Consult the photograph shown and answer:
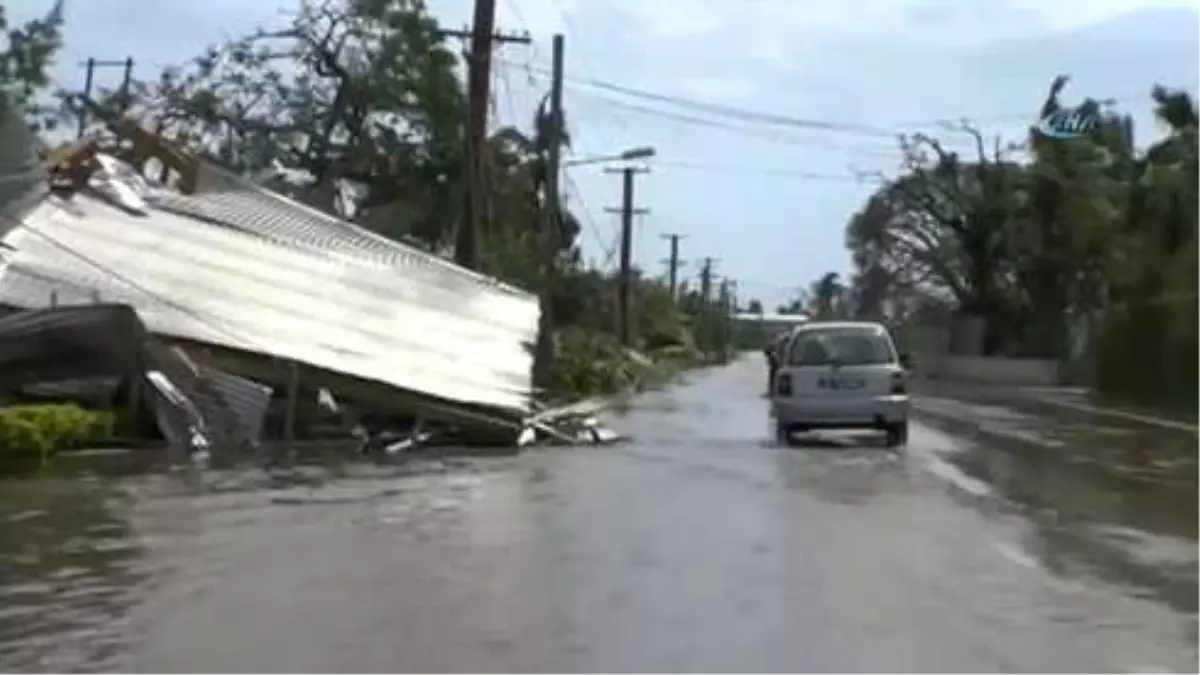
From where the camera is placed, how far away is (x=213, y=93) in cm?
5981

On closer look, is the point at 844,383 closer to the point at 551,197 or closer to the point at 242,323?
the point at 242,323

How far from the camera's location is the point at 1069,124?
7219 centimetres

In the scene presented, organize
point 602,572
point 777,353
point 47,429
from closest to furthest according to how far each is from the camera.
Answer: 1. point 602,572
2. point 47,429
3. point 777,353

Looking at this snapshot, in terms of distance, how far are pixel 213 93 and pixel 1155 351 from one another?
86.8 ft

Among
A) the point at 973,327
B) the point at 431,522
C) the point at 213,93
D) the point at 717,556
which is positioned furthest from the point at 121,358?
the point at 973,327

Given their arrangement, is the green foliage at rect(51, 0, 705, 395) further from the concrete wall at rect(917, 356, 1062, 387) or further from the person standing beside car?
the concrete wall at rect(917, 356, 1062, 387)

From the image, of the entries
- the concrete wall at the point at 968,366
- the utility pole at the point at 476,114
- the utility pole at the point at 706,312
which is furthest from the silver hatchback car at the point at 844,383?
the utility pole at the point at 706,312

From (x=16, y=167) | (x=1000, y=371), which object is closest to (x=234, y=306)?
(x=16, y=167)

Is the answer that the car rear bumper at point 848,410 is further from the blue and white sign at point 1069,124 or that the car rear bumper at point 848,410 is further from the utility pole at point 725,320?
the utility pole at point 725,320

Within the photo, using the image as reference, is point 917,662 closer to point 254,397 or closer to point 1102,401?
point 254,397

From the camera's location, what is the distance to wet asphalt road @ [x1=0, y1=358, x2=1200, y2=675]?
10875 mm

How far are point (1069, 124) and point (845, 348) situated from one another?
146 ft

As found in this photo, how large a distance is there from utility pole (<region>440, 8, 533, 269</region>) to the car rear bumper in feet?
39.0

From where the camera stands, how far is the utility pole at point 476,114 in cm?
4025
